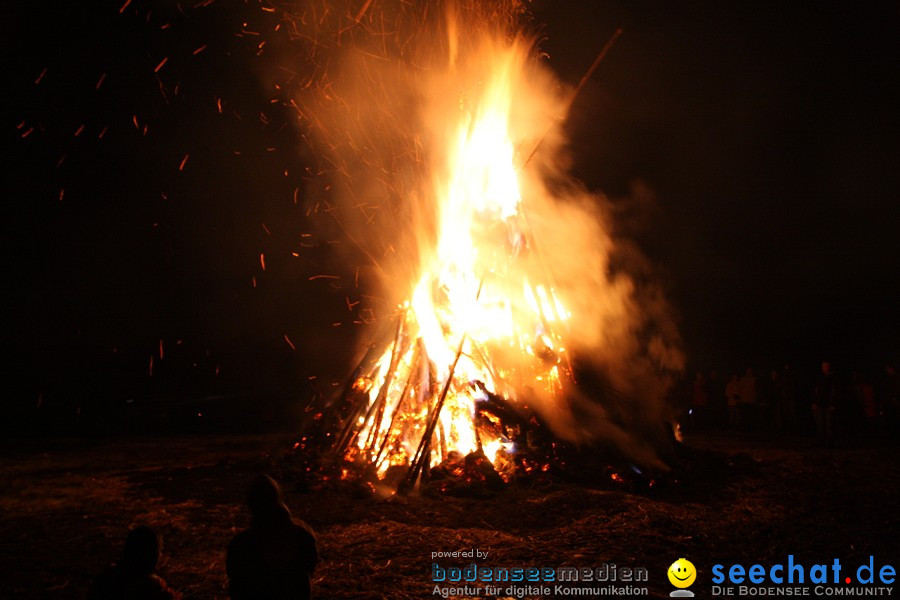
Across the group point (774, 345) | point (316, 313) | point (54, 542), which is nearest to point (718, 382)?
point (774, 345)

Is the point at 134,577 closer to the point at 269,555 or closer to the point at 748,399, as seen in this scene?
the point at 269,555

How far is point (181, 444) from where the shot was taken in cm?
1345

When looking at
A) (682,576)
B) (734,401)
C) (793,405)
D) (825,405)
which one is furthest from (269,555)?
(734,401)

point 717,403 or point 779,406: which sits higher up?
point 717,403

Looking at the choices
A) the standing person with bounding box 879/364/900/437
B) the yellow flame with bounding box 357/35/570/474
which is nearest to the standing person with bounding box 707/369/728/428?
the standing person with bounding box 879/364/900/437

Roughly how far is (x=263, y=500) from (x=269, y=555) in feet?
0.94

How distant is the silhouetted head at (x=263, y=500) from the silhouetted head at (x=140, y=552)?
495 mm

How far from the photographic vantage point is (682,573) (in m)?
4.62

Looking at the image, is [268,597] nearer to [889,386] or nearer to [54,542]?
[54,542]

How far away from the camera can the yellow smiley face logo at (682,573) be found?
177 inches

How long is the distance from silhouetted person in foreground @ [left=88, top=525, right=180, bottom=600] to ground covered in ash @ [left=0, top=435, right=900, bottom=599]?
6.01 feet

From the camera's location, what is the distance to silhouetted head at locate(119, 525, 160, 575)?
9.34 ft

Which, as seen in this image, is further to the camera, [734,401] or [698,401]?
[698,401]

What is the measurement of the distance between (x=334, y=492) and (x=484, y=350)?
124 inches
